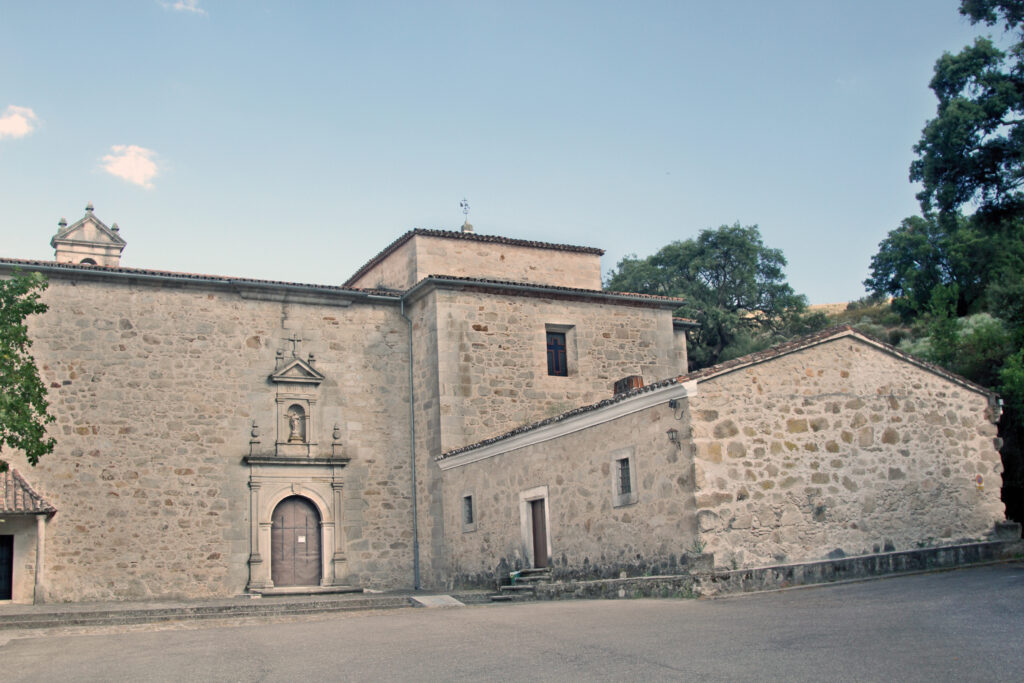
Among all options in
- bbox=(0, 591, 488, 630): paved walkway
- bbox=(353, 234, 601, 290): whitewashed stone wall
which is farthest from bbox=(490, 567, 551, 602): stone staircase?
bbox=(353, 234, 601, 290): whitewashed stone wall

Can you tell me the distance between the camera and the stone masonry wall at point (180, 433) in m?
18.1

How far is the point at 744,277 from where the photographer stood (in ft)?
136

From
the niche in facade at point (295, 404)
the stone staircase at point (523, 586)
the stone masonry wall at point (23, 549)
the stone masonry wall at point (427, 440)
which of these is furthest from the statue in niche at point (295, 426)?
the stone staircase at point (523, 586)

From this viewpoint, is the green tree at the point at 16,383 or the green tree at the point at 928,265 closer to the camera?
the green tree at the point at 16,383

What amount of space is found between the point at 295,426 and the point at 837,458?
11.4m

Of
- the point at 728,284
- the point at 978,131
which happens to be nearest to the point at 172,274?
the point at 978,131

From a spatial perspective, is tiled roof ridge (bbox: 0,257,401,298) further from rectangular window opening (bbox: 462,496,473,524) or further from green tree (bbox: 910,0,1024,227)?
green tree (bbox: 910,0,1024,227)

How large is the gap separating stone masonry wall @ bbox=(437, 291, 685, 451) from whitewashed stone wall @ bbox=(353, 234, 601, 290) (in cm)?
153

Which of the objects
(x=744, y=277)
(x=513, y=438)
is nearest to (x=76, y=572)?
(x=513, y=438)

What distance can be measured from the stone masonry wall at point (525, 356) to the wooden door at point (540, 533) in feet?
13.2

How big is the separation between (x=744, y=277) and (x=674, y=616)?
32716mm

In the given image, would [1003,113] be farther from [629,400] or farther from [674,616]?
[674,616]

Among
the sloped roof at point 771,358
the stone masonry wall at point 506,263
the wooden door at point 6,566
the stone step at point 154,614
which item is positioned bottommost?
the stone step at point 154,614

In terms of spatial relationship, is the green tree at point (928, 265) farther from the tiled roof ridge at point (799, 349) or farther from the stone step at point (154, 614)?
the stone step at point (154, 614)
